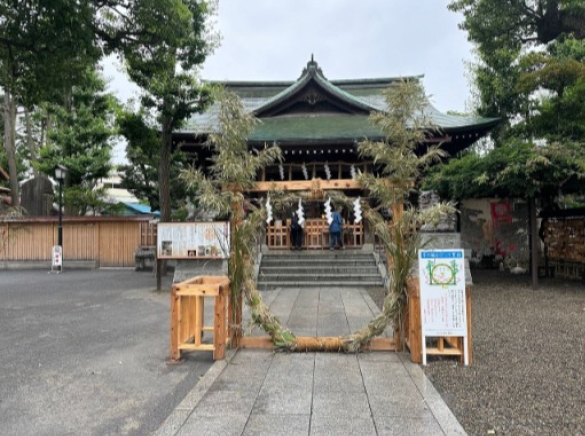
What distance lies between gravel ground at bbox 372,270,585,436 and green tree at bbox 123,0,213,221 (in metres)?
9.35

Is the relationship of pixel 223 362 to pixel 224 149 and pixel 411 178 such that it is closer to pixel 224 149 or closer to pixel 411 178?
pixel 224 149

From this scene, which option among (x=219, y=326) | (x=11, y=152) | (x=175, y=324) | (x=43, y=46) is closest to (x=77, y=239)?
(x=43, y=46)

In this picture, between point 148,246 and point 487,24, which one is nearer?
point 487,24

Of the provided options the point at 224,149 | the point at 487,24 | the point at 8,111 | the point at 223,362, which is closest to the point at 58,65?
the point at 224,149

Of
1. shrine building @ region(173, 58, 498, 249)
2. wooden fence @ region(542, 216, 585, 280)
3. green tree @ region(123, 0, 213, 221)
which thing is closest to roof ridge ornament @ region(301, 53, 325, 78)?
shrine building @ region(173, 58, 498, 249)

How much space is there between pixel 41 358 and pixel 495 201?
14.1 m

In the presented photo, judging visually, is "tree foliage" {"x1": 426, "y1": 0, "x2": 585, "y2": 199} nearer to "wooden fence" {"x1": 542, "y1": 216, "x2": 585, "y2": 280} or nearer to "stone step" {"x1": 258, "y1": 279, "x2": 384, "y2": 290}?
"wooden fence" {"x1": 542, "y1": 216, "x2": 585, "y2": 280}

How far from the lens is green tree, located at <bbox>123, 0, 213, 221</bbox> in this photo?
9539 mm

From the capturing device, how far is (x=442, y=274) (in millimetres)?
4258

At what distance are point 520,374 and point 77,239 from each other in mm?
16825

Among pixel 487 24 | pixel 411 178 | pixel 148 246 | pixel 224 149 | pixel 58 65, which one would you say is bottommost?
pixel 148 246

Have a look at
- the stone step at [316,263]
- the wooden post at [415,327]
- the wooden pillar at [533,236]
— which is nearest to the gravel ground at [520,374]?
the wooden post at [415,327]

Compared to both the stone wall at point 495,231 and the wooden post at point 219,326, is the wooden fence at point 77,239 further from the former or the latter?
the stone wall at point 495,231

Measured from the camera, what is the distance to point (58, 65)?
9.24 m
